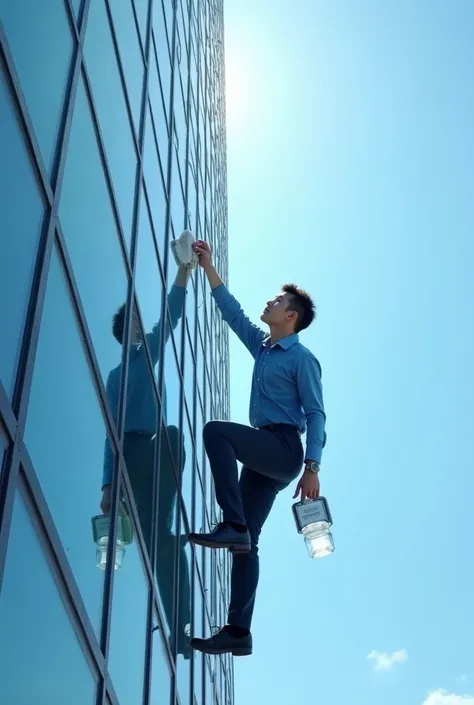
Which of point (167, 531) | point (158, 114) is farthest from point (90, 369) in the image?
point (158, 114)

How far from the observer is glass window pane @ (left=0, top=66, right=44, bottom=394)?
13.6ft

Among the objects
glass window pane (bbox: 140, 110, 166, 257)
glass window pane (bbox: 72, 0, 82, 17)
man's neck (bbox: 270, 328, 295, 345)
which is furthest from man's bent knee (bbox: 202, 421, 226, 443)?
glass window pane (bbox: 140, 110, 166, 257)

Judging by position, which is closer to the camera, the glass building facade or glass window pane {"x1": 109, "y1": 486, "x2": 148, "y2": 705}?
the glass building facade

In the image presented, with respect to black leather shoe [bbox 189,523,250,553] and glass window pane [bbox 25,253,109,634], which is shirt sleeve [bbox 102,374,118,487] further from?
black leather shoe [bbox 189,523,250,553]

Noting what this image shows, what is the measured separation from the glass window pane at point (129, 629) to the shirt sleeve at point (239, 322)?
2444mm

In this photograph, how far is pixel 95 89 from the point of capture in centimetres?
686

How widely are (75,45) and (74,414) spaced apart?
8.74 feet

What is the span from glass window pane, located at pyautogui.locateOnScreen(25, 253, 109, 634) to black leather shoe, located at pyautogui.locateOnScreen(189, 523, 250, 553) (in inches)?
32.1

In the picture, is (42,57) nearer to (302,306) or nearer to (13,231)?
(13,231)

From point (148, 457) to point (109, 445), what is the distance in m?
1.62

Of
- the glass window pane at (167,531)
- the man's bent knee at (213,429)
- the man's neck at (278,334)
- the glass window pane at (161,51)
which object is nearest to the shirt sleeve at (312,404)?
the man's neck at (278,334)

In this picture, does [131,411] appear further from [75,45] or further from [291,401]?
[75,45]

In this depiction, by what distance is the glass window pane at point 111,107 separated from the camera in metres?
6.91

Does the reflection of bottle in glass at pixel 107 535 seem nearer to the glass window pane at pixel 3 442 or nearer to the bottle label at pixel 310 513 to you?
the bottle label at pixel 310 513
